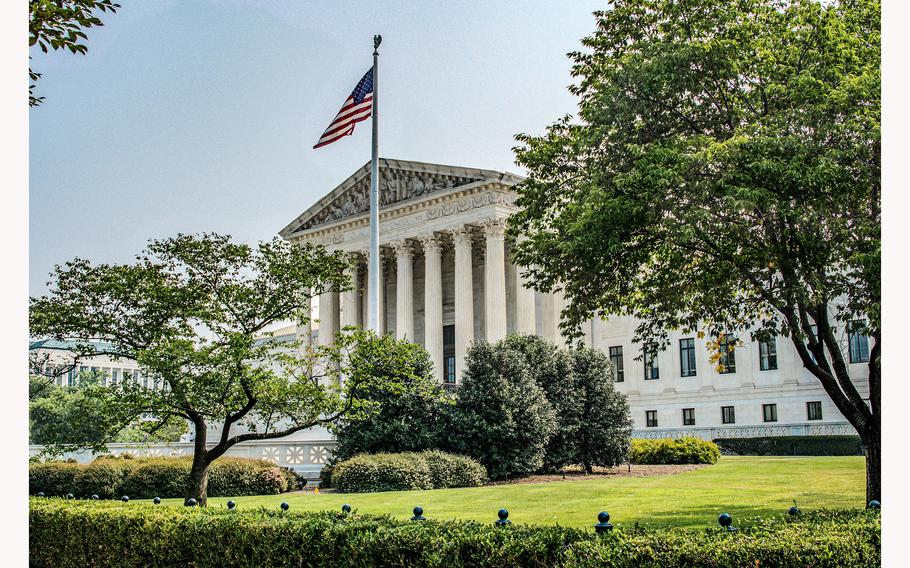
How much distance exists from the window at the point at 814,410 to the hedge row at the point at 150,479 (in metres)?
35.0

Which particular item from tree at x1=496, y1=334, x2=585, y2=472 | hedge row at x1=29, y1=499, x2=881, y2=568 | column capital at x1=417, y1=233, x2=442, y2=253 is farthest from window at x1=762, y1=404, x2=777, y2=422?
hedge row at x1=29, y1=499, x2=881, y2=568

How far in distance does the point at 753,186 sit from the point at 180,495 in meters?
20.6

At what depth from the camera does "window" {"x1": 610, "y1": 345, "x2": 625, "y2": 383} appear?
59.8 m

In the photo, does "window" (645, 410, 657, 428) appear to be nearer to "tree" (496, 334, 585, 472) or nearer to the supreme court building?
the supreme court building

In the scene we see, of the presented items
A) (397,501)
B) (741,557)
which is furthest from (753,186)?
(397,501)

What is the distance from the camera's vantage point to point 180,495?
86.7 feet

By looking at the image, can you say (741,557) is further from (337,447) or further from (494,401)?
(337,447)

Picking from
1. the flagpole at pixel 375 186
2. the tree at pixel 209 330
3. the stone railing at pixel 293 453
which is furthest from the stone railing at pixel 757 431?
the tree at pixel 209 330

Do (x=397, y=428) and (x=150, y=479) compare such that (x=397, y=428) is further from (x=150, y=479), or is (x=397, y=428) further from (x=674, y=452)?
(x=674, y=452)

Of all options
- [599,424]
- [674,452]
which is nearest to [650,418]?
[674,452]

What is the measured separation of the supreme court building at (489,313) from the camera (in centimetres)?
4988

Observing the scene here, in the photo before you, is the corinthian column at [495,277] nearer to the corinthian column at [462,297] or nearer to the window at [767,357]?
the corinthian column at [462,297]

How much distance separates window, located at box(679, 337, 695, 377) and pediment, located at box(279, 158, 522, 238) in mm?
17556

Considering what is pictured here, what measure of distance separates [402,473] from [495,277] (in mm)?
25168
